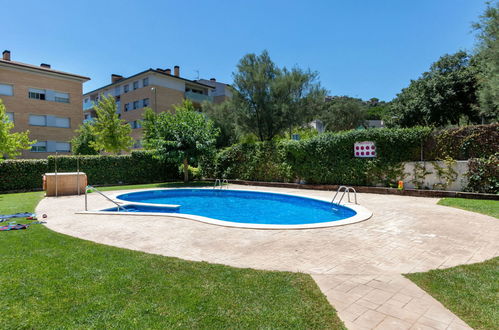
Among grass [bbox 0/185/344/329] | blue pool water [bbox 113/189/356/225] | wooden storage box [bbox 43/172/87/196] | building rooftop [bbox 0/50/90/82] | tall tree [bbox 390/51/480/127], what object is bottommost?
blue pool water [bbox 113/189/356/225]

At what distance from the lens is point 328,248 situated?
5.27 meters

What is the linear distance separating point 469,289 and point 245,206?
10270 mm

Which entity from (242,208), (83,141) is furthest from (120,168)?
(83,141)

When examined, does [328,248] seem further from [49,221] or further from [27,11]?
[27,11]

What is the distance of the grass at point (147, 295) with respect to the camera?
9.01 ft

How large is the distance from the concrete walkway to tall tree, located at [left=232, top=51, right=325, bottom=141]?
15.5 meters

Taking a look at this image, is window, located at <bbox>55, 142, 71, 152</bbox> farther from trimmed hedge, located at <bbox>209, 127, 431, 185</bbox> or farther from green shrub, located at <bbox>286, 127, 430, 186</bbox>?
green shrub, located at <bbox>286, 127, 430, 186</bbox>

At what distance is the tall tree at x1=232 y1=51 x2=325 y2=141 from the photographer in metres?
22.4

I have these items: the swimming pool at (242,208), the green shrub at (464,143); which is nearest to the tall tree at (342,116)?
the green shrub at (464,143)

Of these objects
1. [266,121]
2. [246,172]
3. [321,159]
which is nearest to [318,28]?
[266,121]

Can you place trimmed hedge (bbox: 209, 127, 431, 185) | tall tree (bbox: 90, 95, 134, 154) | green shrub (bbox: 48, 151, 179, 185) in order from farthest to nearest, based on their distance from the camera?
tall tree (bbox: 90, 95, 134, 154) < green shrub (bbox: 48, 151, 179, 185) < trimmed hedge (bbox: 209, 127, 431, 185)

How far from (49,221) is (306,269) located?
7606 millimetres

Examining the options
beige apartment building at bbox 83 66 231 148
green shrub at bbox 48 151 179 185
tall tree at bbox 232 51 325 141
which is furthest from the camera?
beige apartment building at bbox 83 66 231 148

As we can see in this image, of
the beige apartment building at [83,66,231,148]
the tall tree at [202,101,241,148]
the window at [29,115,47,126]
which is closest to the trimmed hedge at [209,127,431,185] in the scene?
the tall tree at [202,101,241,148]
